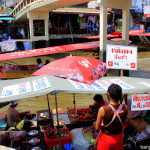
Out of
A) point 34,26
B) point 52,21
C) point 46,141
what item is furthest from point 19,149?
point 52,21

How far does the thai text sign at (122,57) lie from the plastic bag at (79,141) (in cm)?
204

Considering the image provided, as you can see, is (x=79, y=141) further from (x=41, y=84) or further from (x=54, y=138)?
(x=41, y=84)

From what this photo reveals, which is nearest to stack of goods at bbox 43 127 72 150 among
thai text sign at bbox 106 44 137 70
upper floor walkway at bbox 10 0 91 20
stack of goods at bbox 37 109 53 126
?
stack of goods at bbox 37 109 53 126

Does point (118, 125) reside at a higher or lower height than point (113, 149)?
higher

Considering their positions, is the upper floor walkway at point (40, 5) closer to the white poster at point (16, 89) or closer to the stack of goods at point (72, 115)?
the stack of goods at point (72, 115)

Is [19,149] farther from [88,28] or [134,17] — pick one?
[134,17]

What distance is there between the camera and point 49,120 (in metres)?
5.36

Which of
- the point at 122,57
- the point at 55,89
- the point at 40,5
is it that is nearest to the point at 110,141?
the point at 55,89

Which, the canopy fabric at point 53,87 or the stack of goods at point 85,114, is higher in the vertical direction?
the canopy fabric at point 53,87

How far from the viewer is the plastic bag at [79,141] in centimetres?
444

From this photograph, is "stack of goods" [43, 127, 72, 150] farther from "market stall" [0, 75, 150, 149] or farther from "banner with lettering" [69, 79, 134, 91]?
"banner with lettering" [69, 79, 134, 91]

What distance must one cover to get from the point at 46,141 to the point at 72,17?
2409 centimetres

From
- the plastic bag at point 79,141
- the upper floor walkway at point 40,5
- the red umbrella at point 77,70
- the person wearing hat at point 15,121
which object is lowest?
the plastic bag at point 79,141

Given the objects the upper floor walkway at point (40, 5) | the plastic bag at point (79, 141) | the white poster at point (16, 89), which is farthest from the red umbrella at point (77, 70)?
the upper floor walkway at point (40, 5)
